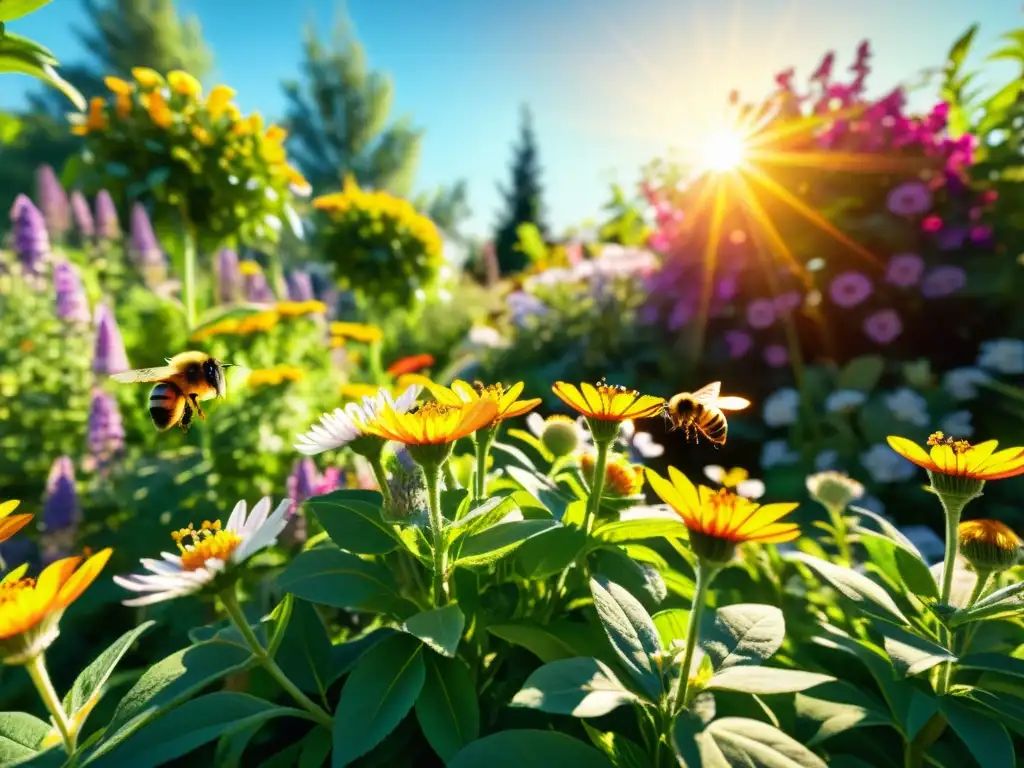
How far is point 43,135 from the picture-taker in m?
18.7

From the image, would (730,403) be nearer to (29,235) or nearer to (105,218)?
(29,235)

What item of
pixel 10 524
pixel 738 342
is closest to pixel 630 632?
pixel 10 524

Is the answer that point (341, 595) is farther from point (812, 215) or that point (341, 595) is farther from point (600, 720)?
point (812, 215)

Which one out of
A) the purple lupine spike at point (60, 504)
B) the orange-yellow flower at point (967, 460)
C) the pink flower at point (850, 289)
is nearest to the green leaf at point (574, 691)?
the orange-yellow flower at point (967, 460)

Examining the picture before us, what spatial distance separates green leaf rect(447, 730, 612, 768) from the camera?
57 cm

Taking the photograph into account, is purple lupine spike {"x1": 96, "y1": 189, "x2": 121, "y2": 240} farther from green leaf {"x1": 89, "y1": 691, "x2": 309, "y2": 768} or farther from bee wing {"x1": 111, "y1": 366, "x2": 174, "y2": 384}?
green leaf {"x1": 89, "y1": 691, "x2": 309, "y2": 768}

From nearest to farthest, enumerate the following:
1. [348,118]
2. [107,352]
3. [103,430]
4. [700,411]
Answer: [700,411]
[103,430]
[107,352]
[348,118]

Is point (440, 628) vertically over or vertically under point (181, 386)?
under

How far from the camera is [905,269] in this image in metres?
2.39

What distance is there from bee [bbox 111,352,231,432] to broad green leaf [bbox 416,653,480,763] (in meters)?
0.55

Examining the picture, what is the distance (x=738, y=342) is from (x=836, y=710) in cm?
200

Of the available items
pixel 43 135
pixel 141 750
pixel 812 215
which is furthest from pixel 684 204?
pixel 43 135

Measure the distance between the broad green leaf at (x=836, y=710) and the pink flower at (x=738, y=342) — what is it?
193 centimetres

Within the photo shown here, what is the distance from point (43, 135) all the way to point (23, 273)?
20.2 metres
